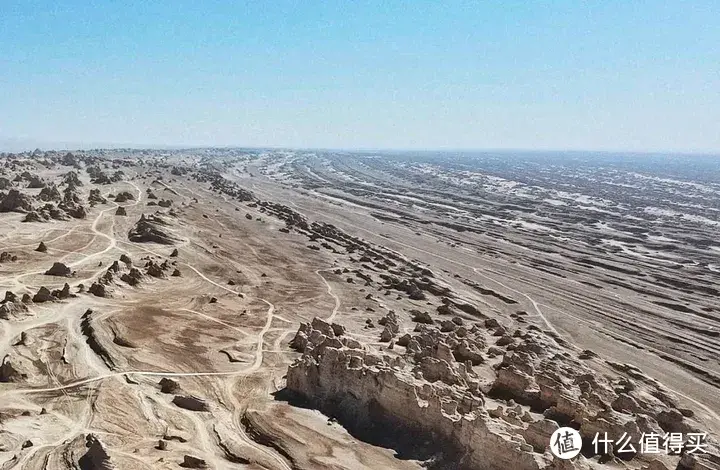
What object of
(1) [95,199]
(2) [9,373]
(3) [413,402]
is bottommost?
(2) [9,373]

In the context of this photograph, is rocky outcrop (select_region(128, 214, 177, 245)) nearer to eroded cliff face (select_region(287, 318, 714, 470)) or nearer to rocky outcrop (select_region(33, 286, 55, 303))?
rocky outcrop (select_region(33, 286, 55, 303))

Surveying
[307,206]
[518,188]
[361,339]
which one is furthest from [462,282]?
[518,188]

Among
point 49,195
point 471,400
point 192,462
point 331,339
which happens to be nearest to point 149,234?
point 49,195

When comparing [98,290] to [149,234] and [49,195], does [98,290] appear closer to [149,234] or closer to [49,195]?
[149,234]

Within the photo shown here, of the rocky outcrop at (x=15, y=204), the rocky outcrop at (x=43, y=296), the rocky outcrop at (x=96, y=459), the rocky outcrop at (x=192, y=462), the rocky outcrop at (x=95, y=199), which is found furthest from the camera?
the rocky outcrop at (x=95, y=199)

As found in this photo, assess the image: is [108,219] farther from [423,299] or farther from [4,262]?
[423,299]

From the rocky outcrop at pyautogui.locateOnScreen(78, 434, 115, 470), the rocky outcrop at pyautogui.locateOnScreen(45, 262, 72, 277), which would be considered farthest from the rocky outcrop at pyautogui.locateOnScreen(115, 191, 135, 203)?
the rocky outcrop at pyautogui.locateOnScreen(78, 434, 115, 470)

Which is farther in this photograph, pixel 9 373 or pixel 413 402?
pixel 9 373

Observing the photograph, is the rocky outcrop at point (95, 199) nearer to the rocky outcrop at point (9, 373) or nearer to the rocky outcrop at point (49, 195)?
the rocky outcrop at point (49, 195)

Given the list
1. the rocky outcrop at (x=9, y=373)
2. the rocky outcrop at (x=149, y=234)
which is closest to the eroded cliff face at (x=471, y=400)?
the rocky outcrop at (x=9, y=373)
